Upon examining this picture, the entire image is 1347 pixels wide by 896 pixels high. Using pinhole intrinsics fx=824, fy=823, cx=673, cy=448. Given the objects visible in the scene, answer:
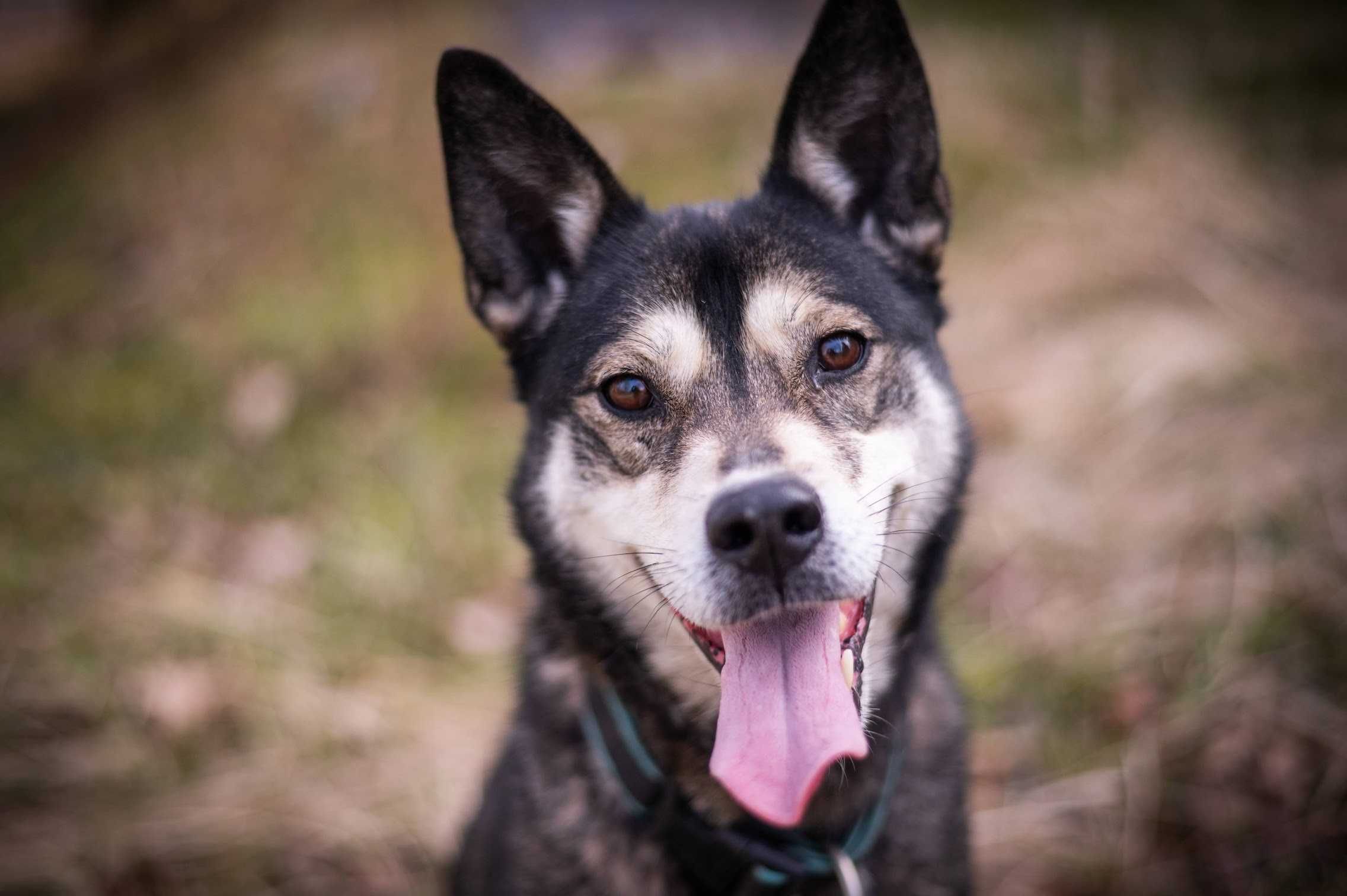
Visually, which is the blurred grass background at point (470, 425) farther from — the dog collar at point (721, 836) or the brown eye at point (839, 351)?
the brown eye at point (839, 351)

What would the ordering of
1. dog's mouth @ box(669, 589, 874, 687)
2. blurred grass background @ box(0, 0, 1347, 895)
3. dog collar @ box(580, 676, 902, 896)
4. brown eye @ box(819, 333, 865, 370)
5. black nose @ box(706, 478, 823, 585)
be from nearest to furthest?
black nose @ box(706, 478, 823, 585) < dog's mouth @ box(669, 589, 874, 687) < dog collar @ box(580, 676, 902, 896) < brown eye @ box(819, 333, 865, 370) < blurred grass background @ box(0, 0, 1347, 895)

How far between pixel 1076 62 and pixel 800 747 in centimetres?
665

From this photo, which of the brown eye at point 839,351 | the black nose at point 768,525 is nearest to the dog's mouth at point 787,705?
the black nose at point 768,525

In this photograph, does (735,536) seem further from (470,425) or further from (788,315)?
(470,425)

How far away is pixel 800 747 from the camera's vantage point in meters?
1.77

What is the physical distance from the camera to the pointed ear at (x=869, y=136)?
2123 mm

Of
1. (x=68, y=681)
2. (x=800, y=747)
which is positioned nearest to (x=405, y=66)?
(x=68, y=681)

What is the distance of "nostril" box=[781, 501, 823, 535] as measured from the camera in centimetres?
168

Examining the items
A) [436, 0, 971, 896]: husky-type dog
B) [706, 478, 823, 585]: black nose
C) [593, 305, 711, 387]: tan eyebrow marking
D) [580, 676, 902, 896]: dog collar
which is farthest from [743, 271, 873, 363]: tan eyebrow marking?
[580, 676, 902, 896]: dog collar

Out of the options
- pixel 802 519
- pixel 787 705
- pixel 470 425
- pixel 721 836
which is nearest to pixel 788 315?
pixel 802 519

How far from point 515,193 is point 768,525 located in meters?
1.27

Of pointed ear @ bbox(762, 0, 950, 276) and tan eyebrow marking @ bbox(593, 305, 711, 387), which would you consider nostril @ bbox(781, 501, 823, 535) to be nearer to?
tan eyebrow marking @ bbox(593, 305, 711, 387)

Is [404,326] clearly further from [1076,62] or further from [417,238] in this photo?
[1076,62]

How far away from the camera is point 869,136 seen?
2320mm
